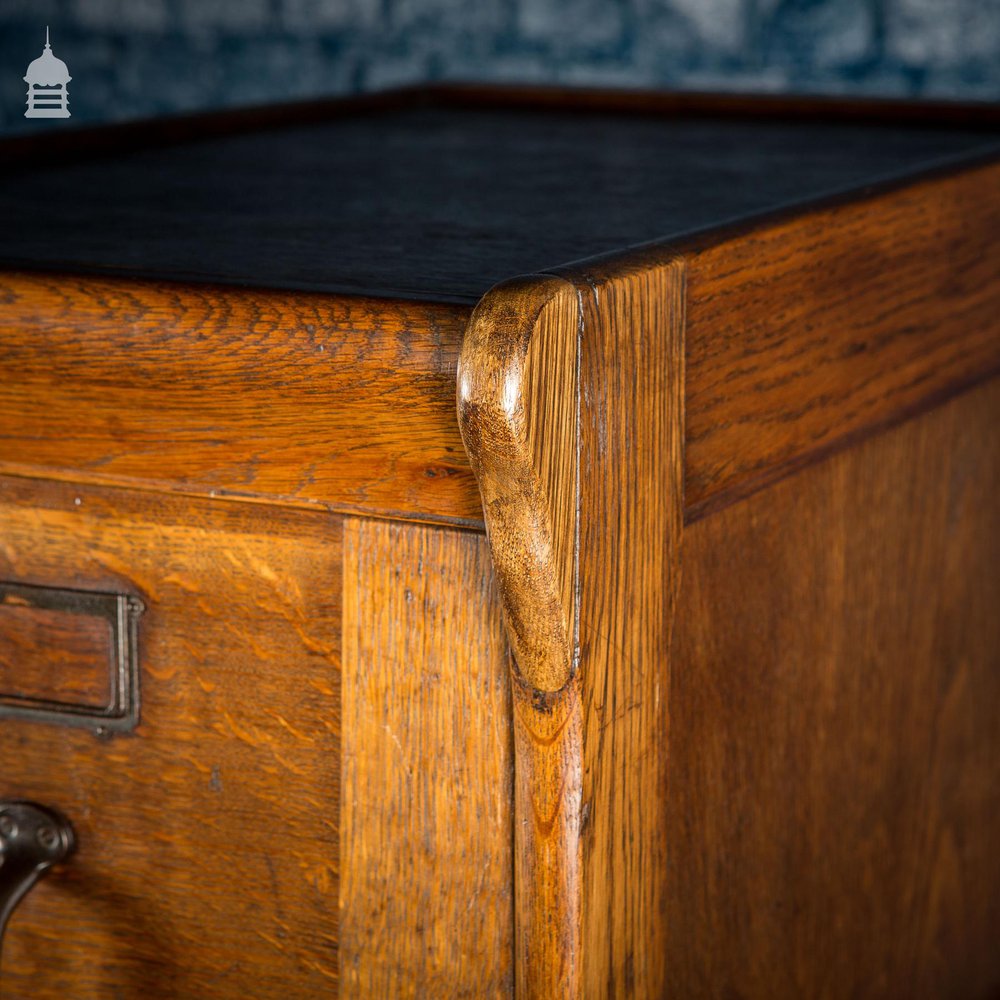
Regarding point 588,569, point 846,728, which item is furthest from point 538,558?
point 846,728

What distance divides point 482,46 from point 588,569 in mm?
1807

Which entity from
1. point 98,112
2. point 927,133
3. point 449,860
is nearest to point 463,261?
point 449,860

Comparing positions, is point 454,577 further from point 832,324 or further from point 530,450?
point 832,324

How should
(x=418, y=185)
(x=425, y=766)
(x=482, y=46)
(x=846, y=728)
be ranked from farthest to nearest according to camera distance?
(x=482, y=46) → (x=418, y=185) → (x=846, y=728) → (x=425, y=766)

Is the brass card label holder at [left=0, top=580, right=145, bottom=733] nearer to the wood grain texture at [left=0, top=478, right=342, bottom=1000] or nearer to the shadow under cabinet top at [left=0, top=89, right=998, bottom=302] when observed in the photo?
the wood grain texture at [left=0, top=478, right=342, bottom=1000]

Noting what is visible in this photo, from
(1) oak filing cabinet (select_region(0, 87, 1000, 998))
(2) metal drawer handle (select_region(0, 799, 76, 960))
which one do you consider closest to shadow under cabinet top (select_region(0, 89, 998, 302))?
(1) oak filing cabinet (select_region(0, 87, 1000, 998))

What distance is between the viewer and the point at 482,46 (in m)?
2.25

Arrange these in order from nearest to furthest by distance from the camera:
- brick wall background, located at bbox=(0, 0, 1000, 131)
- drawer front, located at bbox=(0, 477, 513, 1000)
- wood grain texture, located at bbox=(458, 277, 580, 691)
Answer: wood grain texture, located at bbox=(458, 277, 580, 691)
drawer front, located at bbox=(0, 477, 513, 1000)
brick wall background, located at bbox=(0, 0, 1000, 131)

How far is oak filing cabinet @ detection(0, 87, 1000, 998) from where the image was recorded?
0.58m

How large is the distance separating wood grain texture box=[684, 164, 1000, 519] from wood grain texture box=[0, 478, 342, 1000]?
6.9 inches

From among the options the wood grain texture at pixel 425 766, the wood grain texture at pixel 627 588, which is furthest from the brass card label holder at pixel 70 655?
the wood grain texture at pixel 627 588

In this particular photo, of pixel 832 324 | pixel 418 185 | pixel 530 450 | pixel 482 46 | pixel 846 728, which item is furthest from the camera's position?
pixel 482 46

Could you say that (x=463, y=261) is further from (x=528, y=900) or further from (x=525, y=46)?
(x=525, y=46)

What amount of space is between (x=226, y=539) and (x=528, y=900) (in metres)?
Answer: 0.19
